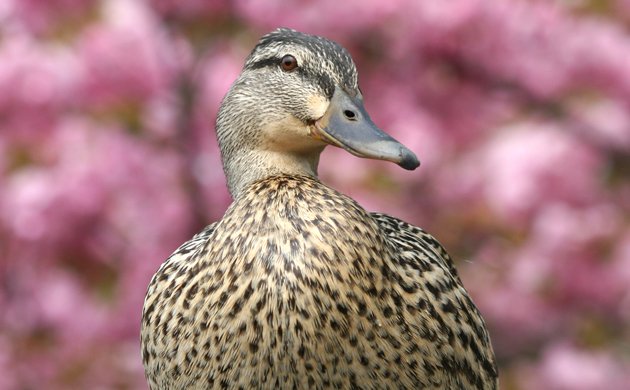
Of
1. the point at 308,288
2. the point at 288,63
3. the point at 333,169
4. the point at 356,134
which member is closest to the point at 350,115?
the point at 356,134

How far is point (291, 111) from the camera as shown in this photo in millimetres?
2088

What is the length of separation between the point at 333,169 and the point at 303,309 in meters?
2.50

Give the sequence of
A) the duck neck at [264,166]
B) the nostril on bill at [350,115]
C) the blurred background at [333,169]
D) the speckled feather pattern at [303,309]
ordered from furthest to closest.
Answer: the blurred background at [333,169] → the duck neck at [264,166] → the nostril on bill at [350,115] → the speckled feather pattern at [303,309]

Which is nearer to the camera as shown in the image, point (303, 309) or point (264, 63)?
point (303, 309)

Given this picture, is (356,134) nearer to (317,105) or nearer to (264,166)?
(317,105)

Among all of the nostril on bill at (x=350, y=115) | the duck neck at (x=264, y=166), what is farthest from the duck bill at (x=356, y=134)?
the duck neck at (x=264, y=166)

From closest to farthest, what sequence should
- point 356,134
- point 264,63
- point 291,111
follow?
point 356,134 → point 291,111 → point 264,63

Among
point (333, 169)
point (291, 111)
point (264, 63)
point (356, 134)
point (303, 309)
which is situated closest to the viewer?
point (303, 309)

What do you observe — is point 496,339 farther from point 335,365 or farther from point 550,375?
point 335,365

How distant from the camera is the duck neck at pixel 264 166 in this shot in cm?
211

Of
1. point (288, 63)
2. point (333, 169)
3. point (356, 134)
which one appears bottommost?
point (356, 134)

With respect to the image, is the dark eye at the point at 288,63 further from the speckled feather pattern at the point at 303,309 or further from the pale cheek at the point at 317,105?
the speckled feather pattern at the point at 303,309

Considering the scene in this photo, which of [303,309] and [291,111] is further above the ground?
[291,111]

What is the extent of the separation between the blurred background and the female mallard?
5.70 feet
